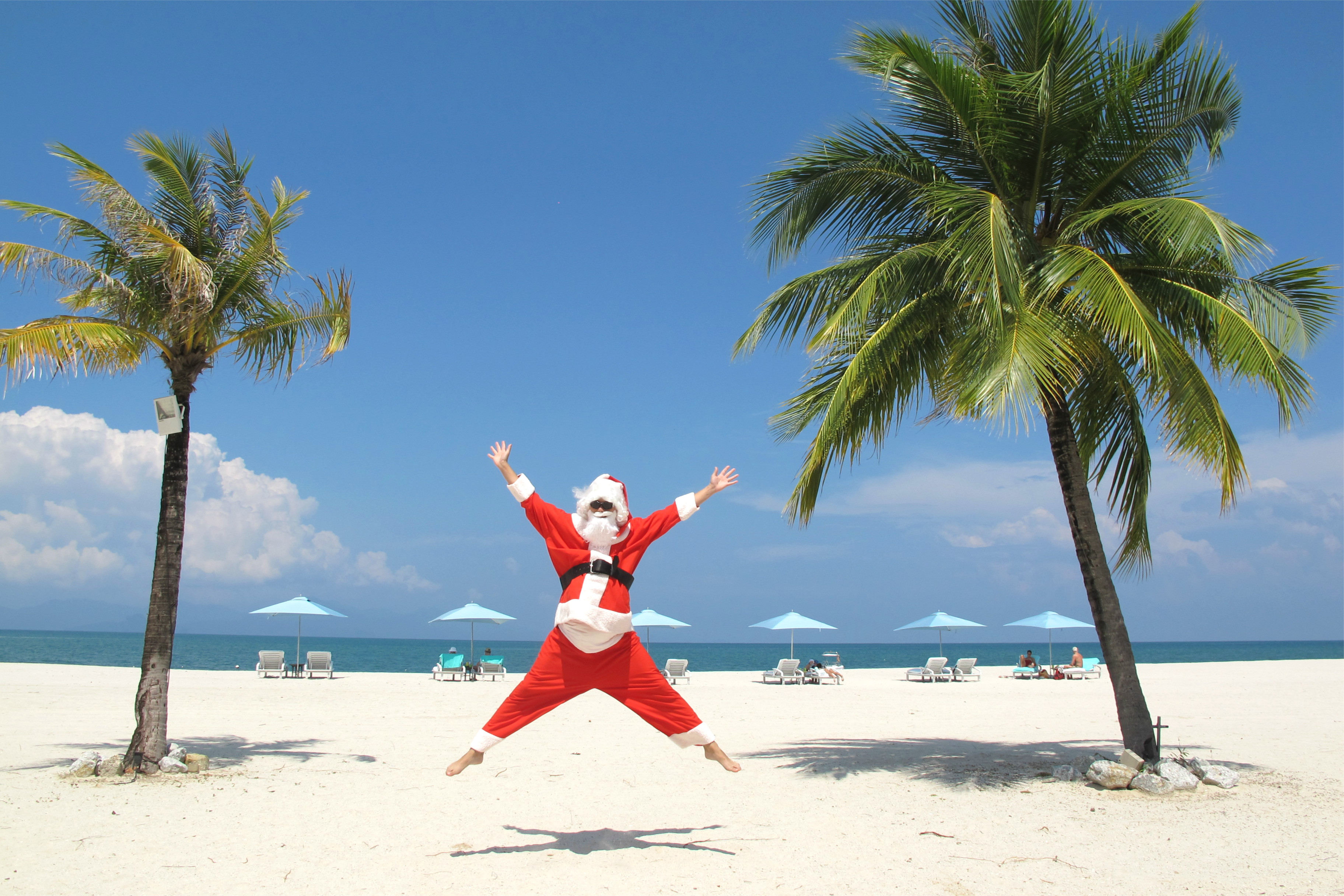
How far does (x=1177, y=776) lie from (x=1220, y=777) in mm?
477

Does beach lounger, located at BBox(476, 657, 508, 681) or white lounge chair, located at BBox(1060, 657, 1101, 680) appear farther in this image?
white lounge chair, located at BBox(1060, 657, 1101, 680)

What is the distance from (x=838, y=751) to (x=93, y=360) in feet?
29.5

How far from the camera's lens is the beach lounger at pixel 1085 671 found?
1026 inches

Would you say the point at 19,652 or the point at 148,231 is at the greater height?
the point at 148,231

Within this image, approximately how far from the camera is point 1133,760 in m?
7.96

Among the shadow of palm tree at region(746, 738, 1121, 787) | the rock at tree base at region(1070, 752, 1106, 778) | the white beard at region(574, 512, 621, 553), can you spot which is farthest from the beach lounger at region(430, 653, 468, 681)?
the white beard at region(574, 512, 621, 553)

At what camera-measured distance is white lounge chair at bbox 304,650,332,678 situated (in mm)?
22891

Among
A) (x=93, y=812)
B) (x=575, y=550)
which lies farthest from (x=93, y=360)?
(x=575, y=550)

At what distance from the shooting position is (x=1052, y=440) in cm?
876

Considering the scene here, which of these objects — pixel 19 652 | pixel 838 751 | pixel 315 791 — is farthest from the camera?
pixel 19 652

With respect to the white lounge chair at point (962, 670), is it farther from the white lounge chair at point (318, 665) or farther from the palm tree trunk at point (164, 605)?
the palm tree trunk at point (164, 605)

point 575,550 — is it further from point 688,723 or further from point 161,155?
point 161,155

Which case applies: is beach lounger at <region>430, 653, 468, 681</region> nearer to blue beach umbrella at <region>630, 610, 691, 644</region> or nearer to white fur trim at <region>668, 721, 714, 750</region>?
blue beach umbrella at <region>630, 610, 691, 644</region>

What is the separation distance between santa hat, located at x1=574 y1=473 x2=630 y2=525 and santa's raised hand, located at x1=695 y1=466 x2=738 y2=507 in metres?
0.48
